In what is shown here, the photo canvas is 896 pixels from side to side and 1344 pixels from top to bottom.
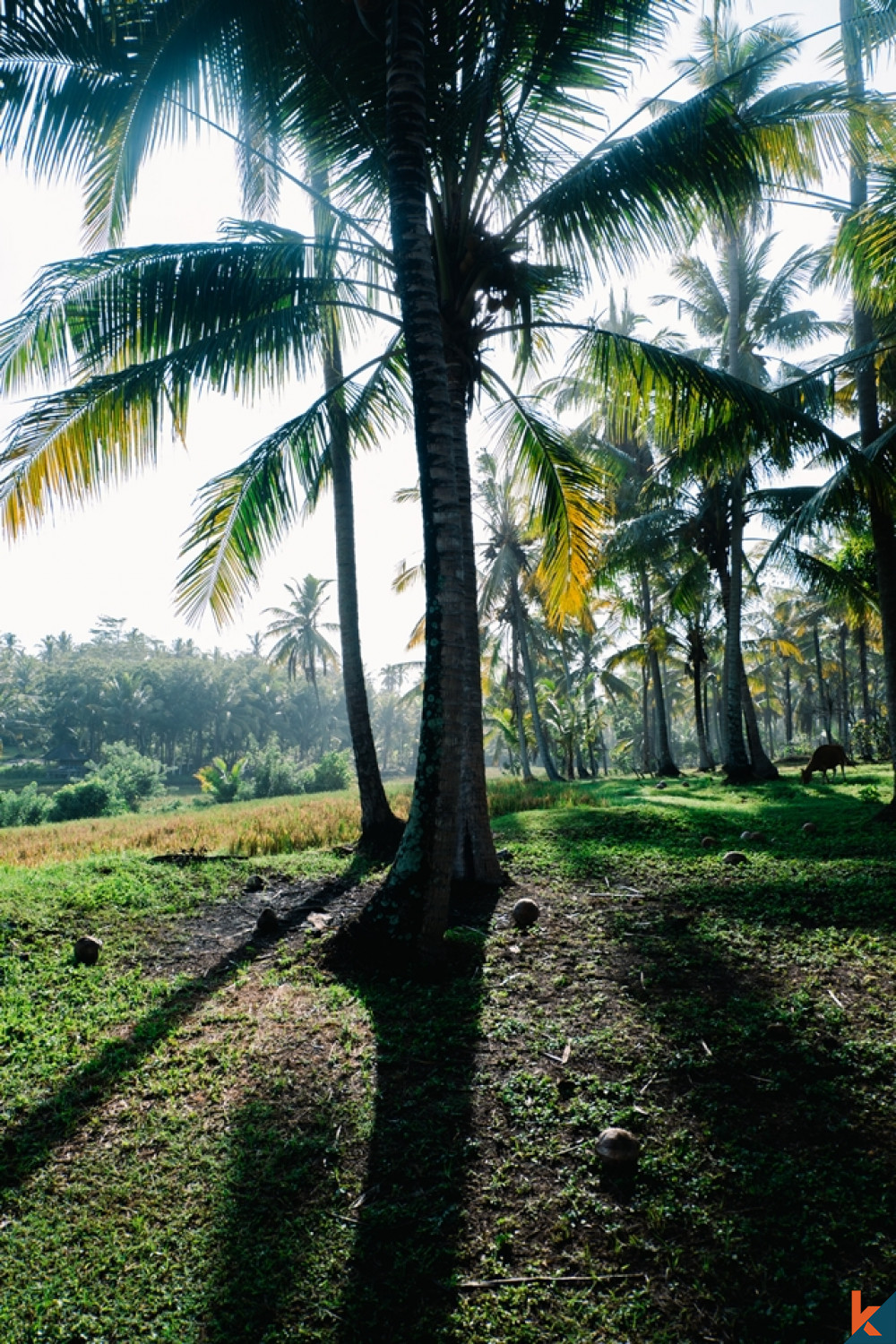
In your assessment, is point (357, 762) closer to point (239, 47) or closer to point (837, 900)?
point (837, 900)

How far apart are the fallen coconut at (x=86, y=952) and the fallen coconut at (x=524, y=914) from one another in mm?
2987

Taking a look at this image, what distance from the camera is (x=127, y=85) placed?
18.4 ft

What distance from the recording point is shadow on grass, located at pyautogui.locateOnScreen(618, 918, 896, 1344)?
1.86 meters

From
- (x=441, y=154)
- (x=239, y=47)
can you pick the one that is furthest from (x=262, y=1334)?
(x=239, y=47)

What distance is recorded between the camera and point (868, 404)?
26.1 feet

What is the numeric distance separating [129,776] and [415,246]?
86.1 ft

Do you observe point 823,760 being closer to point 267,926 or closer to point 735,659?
point 735,659

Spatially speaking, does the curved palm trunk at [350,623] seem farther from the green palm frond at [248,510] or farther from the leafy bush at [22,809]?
the leafy bush at [22,809]

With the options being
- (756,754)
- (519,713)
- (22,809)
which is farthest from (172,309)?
(22,809)

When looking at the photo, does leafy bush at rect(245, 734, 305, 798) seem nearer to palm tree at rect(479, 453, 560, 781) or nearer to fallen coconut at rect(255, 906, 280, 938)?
palm tree at rect(479, 453, 560, 781)

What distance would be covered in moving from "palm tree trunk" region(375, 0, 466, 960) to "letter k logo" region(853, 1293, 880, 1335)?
270 cm

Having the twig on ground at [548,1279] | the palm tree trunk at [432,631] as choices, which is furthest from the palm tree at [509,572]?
the twig on ground at [548,1279]

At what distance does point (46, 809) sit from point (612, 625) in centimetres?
2113

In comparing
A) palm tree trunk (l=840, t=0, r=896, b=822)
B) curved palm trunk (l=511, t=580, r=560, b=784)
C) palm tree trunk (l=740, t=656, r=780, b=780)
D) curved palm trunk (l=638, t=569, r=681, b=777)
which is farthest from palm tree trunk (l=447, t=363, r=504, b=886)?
curved palm trunk (l=638, t=569, r=681, b=777)
